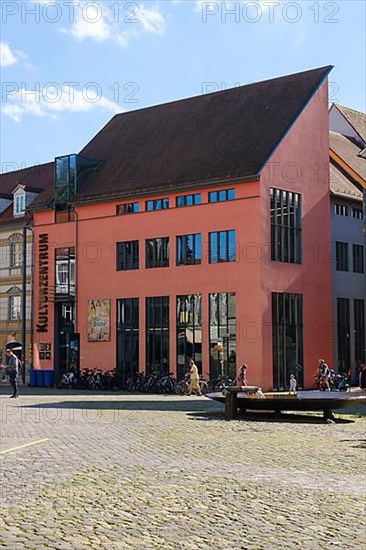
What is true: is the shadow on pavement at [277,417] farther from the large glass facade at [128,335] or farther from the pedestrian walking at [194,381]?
the large glass facade at [128,335]

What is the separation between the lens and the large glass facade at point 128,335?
143ft

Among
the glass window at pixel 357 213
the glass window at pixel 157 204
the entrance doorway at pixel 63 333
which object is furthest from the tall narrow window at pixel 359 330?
the entrance doorway at pixel 63 333

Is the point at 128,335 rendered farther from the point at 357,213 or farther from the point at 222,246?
the point at 357,213

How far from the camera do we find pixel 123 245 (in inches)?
1766

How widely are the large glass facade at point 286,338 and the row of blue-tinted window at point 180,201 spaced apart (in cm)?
528

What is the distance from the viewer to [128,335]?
44.1m

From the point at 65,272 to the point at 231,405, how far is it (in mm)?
26638

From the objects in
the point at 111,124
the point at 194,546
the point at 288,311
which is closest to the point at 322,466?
the point at 194,546

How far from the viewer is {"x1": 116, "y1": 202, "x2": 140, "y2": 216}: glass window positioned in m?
44.4

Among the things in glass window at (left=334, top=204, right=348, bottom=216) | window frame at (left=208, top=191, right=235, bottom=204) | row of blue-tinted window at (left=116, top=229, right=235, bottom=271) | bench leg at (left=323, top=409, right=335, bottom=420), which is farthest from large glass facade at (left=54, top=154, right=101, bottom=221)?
bench leg at (left=323, top=409, right=335, bottom=420)

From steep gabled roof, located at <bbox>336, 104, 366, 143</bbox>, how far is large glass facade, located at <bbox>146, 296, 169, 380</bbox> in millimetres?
Answer: 19498

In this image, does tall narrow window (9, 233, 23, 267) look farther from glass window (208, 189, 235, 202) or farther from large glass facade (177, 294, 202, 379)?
glass window (208, 189, 235, 202)

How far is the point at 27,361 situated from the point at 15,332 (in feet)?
6.89

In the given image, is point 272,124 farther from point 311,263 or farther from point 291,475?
point 291,475
